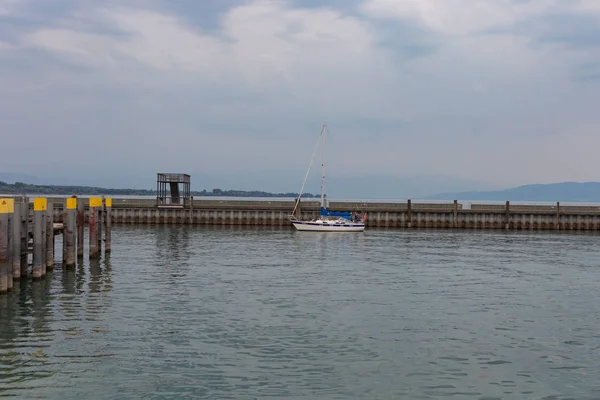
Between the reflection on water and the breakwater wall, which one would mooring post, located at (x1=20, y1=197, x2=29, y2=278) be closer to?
the reflection on water

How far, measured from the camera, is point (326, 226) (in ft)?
282

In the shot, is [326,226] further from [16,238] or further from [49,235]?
[16,238]

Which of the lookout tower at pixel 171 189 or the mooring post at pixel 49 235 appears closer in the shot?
the mooring post at pixel 49 235

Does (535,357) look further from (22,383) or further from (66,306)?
(66,306)

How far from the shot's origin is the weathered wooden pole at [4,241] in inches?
1099

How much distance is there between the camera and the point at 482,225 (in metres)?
92.9

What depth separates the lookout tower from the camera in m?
92.2

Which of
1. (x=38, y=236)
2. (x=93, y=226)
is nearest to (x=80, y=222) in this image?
(x=93, y=226)

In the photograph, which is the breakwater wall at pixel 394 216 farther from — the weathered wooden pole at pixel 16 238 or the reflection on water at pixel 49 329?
the weathered wooden pole at pixel 16 238

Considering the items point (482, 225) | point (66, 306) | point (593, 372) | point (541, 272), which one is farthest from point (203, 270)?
point (482, 225)

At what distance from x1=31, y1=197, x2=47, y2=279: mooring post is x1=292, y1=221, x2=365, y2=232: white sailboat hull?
53.4 meters

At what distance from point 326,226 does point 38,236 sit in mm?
56217

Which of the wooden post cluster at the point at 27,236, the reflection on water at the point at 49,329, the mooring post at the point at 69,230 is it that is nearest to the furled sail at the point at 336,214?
the wooden post cluster at the point at 27,236

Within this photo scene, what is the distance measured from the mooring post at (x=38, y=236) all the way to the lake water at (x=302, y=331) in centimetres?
89
